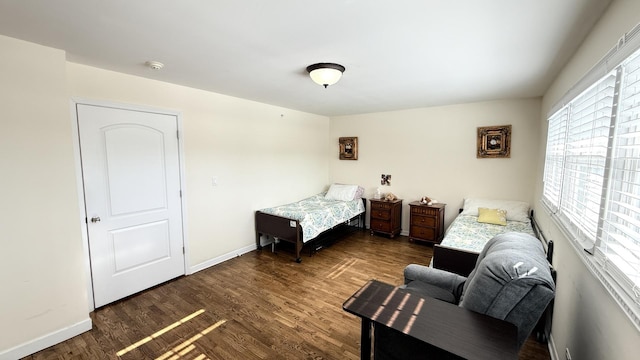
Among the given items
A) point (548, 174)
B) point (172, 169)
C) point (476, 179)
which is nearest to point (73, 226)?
point (172, 169)

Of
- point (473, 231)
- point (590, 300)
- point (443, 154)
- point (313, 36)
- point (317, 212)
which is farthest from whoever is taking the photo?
point (443, 154)

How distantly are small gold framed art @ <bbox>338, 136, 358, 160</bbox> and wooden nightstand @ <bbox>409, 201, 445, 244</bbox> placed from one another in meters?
1.60

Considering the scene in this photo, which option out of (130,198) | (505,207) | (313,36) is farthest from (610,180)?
(130,198)

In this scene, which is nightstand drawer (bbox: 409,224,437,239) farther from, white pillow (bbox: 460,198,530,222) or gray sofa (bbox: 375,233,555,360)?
gray sofa (bbox: 375,233,555,360)

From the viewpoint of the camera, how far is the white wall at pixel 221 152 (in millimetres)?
2742

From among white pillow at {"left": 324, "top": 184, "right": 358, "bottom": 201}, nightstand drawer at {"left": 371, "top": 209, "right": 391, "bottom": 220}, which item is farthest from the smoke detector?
nightstand drawer at {"left": 371, "top": 209, "right": 391, "bottom": 220}

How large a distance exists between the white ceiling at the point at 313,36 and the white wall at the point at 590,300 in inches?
5.8

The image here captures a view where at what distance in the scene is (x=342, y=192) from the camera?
5.12 metres

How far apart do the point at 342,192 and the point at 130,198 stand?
3.38 metres

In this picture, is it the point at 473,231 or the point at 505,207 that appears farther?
the point at 505,207

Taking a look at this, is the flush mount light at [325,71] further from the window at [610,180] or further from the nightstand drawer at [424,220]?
the nightstand drawer at [424,220]

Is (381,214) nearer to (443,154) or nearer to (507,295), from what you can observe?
(443,154)

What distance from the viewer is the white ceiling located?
58.4 inches

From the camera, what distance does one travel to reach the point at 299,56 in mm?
2182
